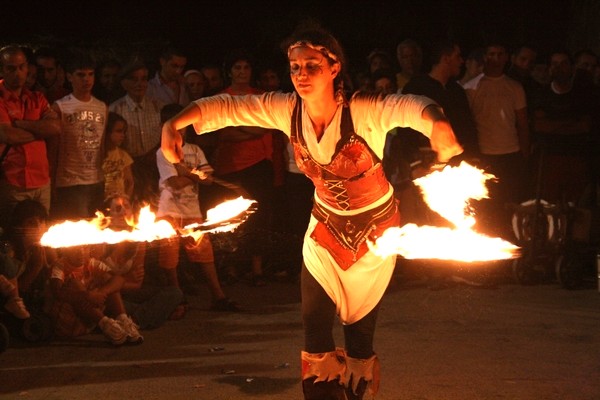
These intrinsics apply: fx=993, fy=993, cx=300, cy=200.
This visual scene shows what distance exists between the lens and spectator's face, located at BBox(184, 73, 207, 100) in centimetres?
943

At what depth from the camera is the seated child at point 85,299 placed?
7070 millimetres

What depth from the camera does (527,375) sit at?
6.15 metres

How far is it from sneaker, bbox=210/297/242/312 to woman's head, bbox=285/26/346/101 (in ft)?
12.3

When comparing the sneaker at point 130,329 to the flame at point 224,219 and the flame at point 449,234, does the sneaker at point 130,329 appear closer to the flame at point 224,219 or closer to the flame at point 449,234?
the flame at point 224,219

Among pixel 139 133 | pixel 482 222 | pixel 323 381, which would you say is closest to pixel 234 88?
pixel 139 133

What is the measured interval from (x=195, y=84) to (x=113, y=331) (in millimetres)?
3181

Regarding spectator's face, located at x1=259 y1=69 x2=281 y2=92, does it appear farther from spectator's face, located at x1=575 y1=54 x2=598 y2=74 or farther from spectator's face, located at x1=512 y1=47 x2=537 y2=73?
spectator's face, located at x1=575 y1=54 x2=598 y2=74

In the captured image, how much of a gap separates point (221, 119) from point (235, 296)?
3.99m

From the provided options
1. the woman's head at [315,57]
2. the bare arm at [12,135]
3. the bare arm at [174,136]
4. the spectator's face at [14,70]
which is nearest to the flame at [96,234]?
the bare arm at [174,136]

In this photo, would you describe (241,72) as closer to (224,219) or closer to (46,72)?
(46,72)

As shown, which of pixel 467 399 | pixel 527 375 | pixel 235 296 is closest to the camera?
pixel 467 399

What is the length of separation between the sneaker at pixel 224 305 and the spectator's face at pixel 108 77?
2.50 metres

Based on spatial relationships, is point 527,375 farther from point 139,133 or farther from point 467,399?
point 139,133

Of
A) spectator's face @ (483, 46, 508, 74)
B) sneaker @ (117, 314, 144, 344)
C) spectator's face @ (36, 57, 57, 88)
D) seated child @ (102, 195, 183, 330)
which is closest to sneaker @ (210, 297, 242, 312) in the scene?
seated child @ (102, 195, 183, 330)
